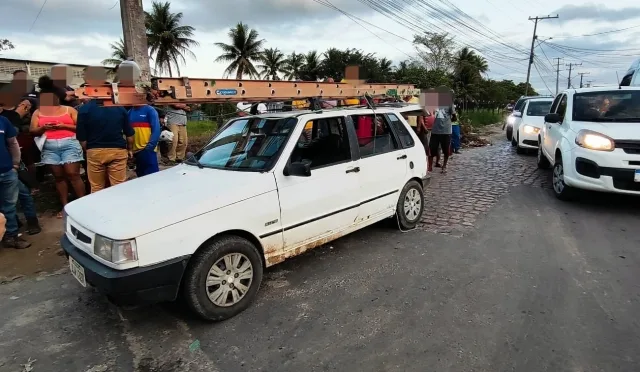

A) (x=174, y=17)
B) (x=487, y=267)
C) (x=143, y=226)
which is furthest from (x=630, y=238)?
(x=174, y=17)

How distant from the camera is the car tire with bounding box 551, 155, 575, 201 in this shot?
240 inches

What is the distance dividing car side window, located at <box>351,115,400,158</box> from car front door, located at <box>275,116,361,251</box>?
165 mm

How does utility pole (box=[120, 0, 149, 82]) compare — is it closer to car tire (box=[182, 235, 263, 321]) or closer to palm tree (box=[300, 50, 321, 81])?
car tire (box=[182, 235, 263, 321])

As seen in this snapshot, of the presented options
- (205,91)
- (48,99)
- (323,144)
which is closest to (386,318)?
(323,144)

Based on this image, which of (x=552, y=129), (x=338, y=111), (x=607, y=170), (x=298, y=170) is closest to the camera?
(x=298, y=170)

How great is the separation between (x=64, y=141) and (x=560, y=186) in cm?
716

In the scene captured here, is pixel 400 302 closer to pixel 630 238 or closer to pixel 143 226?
pixel 143 226

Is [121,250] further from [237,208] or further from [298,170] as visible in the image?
[298,170]

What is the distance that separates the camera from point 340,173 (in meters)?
4.07

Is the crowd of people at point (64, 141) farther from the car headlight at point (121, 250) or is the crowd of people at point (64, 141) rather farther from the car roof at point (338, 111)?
the car headlight at point (121, 250)

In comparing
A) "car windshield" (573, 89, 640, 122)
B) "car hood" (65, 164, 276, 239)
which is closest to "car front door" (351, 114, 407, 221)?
"car hood" (65, 164, 276, 239)

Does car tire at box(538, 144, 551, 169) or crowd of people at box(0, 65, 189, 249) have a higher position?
crowd of people at box(0, 65, 189, 249)

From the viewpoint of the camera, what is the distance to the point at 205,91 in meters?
4.15

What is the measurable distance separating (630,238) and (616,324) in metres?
2.26
